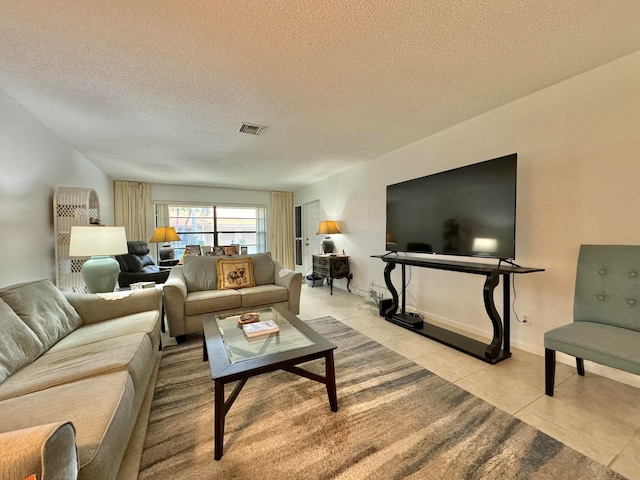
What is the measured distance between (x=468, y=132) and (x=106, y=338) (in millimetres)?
3685

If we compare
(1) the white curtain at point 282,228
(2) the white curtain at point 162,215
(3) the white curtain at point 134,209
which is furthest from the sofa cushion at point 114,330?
(1) the white curtain at point 282,228

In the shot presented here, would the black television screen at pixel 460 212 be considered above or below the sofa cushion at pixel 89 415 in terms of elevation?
above

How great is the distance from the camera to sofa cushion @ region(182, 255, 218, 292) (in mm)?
3115

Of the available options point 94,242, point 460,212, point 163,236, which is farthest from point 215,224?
point 460,212

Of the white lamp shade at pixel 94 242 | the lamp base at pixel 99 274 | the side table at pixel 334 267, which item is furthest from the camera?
the side table at pixel 334 267

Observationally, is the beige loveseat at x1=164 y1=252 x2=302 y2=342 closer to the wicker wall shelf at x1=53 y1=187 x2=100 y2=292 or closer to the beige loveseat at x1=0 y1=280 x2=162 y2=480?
the beige loveseat at x1=0 y1=280 x2=162 y2=480

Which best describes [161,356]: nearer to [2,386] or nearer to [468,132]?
[2,386]

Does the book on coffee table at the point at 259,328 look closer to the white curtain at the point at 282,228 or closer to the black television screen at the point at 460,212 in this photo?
the black television screen at the point at 460,212

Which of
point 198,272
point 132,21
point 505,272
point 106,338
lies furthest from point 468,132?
point 106,338

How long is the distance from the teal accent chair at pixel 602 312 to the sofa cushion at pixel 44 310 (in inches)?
128

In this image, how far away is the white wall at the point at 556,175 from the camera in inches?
72.2

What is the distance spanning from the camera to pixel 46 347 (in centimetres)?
159

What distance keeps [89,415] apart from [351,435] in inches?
47.4

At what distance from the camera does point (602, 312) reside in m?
1.78
